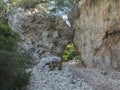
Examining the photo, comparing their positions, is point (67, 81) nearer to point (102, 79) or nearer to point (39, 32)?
point (102, 79)

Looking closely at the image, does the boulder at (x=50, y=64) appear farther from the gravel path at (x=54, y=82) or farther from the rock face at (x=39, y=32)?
the rock face at (x=39, y=32)

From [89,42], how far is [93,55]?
0.82 meters

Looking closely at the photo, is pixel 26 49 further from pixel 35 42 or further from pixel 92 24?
pixel 92 24

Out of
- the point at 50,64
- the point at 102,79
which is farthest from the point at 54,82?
the point at 102,79

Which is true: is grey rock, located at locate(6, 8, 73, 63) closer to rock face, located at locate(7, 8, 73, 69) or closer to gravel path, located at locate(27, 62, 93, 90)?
rock face, located at locate(7, 8, 73, 69)

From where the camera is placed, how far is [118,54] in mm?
15594

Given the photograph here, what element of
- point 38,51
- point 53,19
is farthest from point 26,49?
point 53,19

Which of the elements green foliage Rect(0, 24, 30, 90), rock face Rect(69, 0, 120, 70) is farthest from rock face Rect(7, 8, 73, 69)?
green foliage Rect(0, 24, 30, 90)

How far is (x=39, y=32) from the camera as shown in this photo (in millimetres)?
16562

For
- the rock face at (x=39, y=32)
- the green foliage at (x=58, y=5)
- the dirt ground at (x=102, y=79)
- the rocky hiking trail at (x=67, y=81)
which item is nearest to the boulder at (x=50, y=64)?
the rocky hiking trail at (x=67, y=81)

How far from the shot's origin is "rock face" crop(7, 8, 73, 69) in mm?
16000

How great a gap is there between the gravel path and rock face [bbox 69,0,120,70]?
4720mm

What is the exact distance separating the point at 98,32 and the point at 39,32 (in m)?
3.43

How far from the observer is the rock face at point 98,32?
1557 cm
